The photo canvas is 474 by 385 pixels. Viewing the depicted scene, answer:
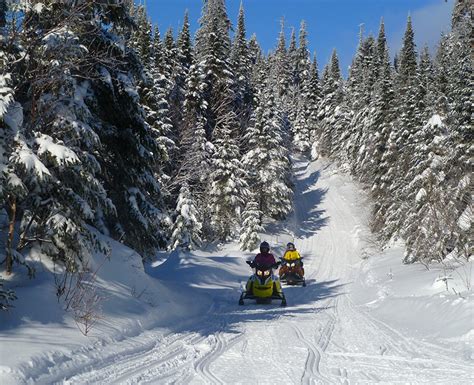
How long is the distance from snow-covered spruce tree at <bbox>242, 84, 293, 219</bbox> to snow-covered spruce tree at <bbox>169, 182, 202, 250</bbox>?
10301 mm

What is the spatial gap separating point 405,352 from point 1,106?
21.5 feet

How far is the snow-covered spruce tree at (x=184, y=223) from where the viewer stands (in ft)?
89.2

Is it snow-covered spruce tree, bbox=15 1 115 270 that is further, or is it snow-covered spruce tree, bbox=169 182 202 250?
snow-covered spruce tree, bbox=169 182 202 250

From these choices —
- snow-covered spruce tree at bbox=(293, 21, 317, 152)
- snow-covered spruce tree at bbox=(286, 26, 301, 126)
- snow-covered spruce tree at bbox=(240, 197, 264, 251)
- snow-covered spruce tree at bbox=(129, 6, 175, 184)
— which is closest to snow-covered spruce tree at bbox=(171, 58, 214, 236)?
snow-covered spruce tree at bbox=(129, 6, 175, 184)

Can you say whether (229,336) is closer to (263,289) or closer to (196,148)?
(263,289)

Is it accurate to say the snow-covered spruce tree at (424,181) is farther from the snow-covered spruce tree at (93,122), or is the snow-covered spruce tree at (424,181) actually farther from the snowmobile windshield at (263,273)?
the snow-covered spruce tree at (93,122)

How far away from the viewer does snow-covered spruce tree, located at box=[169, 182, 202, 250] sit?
27.2 m

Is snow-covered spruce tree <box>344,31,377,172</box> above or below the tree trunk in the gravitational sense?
above

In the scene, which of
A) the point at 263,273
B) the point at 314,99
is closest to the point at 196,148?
the point at 263,273

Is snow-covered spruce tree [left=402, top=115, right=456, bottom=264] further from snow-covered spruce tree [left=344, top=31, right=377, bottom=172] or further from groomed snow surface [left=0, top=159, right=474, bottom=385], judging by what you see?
snow-covered spruce tree [left=344, top=31, right=377, bottom=172]

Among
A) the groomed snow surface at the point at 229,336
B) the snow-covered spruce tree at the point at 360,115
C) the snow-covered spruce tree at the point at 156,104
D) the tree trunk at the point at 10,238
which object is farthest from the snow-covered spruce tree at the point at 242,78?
the tree trunk at the point at 10,238

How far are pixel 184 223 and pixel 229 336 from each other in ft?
64.5

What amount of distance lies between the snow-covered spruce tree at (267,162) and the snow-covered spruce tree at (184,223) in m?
10.3

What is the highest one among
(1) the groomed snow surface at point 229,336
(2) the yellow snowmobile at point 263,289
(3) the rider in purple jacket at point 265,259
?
(3) the rider in purple jacket at point 265,259
